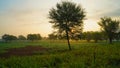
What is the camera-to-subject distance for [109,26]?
75.9 m

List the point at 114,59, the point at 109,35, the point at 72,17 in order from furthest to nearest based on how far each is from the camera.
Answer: the point at 109,35 < the point at 72,17 < the point at 114,59

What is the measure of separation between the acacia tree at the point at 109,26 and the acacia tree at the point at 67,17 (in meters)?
36.2

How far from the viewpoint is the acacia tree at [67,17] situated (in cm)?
4142

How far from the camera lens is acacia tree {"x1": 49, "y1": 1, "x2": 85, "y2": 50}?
41416mm

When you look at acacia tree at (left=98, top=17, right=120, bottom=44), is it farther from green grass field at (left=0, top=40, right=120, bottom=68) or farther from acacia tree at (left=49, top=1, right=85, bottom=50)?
green grass field at (left=0, top=40, right=120, bottom=68)

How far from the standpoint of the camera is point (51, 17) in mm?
42250

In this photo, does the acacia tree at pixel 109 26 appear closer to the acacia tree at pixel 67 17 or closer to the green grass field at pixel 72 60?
the acacia tree at pixel 67 17

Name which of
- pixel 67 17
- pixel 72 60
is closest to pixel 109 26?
pixel 67 17

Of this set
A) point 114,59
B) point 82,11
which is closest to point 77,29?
point 82,11

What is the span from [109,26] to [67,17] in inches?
1556

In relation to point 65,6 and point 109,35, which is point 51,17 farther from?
point 109,35

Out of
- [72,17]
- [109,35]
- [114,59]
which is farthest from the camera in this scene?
[109,35]

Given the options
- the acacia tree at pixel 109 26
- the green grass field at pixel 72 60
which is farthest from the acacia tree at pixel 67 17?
the acacia tree at pixel 109 26

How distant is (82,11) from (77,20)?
2.39 meters
